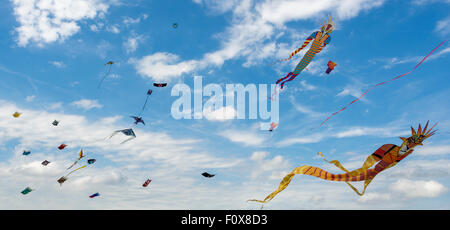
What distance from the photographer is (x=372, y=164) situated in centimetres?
2211

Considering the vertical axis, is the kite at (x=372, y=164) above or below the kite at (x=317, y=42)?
below

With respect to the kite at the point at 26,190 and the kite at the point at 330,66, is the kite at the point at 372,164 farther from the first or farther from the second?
the kite at the point at 26,190

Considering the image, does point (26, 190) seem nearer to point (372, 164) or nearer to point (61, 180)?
point (61, 180)

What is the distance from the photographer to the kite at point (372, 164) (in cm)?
2098

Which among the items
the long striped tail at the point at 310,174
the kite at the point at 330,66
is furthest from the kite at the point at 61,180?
the kite at the point at 330,66

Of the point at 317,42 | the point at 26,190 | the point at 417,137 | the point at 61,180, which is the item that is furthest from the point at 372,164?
the point at 26,190

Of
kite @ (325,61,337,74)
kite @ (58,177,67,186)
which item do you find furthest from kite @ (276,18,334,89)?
kite @ (58,177,67,186)

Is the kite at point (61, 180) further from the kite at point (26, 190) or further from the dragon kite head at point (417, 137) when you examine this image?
the dragon kite head at point (417, 137)

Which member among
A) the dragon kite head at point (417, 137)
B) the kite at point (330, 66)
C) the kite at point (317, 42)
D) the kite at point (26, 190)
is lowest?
the kite at point (26, 190)

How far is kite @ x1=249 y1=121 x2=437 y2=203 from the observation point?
21.0m

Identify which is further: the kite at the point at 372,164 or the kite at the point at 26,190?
the kite at the point at 26,190

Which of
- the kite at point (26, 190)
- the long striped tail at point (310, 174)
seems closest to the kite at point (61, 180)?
the kite at point (26, 190)
